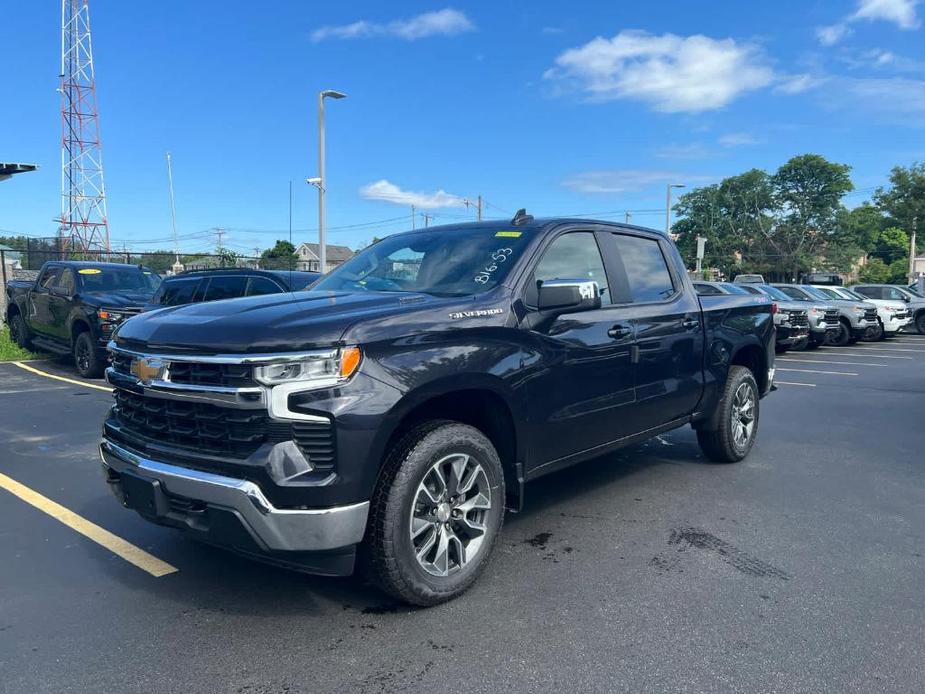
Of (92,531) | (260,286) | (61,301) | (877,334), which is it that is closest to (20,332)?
(61,301)

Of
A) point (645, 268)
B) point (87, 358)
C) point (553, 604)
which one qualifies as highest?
point (645, 268)

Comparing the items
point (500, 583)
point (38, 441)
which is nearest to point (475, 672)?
point (500, 583)

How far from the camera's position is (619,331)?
4.30 m

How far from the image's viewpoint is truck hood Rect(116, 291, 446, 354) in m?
2.89

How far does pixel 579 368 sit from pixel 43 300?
37.7 ft

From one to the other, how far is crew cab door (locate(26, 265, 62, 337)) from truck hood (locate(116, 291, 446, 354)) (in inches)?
395

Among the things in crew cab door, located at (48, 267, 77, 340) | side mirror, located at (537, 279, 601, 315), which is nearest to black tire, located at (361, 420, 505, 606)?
side mirror, located at (537, 279, 601, 315)

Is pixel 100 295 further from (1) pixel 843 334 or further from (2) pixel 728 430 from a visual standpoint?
(1) pixel 843 334

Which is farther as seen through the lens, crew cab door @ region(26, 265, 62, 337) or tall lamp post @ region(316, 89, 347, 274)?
tall lamp post @ region(316, 89, 347, 274)

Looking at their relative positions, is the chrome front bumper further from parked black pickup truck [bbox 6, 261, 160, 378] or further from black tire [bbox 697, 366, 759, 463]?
parked black pickup truck [bbox 6, 261, 160, 378]

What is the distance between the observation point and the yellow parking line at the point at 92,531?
12.3 feet

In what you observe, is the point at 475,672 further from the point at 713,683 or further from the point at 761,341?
the point at 761,341

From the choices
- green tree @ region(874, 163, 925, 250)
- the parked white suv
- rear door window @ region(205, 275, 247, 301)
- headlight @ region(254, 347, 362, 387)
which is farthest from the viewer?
green tree @ region(874, 163, 925, 250)

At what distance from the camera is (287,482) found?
110 inches
